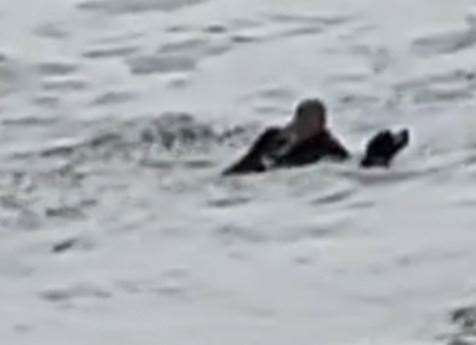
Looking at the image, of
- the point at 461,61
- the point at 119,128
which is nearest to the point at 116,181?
→ the point at 119,128

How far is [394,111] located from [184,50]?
1966 millimetres

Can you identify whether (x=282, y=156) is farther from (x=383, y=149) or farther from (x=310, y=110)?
(x=383, y=149)

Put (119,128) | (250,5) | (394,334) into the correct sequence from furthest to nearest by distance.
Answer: (250,5), (119,128), (394,334)

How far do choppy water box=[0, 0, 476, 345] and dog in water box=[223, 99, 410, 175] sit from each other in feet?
0.31

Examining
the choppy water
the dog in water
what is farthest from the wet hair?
the choppy water

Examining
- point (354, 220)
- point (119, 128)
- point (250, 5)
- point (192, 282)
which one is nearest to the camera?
point (192, 282)

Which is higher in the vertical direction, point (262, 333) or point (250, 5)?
point (250, 5)

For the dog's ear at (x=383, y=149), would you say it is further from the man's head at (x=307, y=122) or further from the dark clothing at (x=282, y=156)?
the man's head at (x=307, y=122)

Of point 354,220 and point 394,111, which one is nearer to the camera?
point 354,220

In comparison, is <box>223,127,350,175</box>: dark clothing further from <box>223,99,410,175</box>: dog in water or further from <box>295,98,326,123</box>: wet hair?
<box>295,98,326,123</box>: wet hair

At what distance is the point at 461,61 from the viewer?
546 inches

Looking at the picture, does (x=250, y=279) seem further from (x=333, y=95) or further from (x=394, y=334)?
(x=333, y=95)

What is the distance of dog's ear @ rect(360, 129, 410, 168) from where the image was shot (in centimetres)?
1197

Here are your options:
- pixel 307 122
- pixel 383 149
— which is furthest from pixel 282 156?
pixel 383 149
